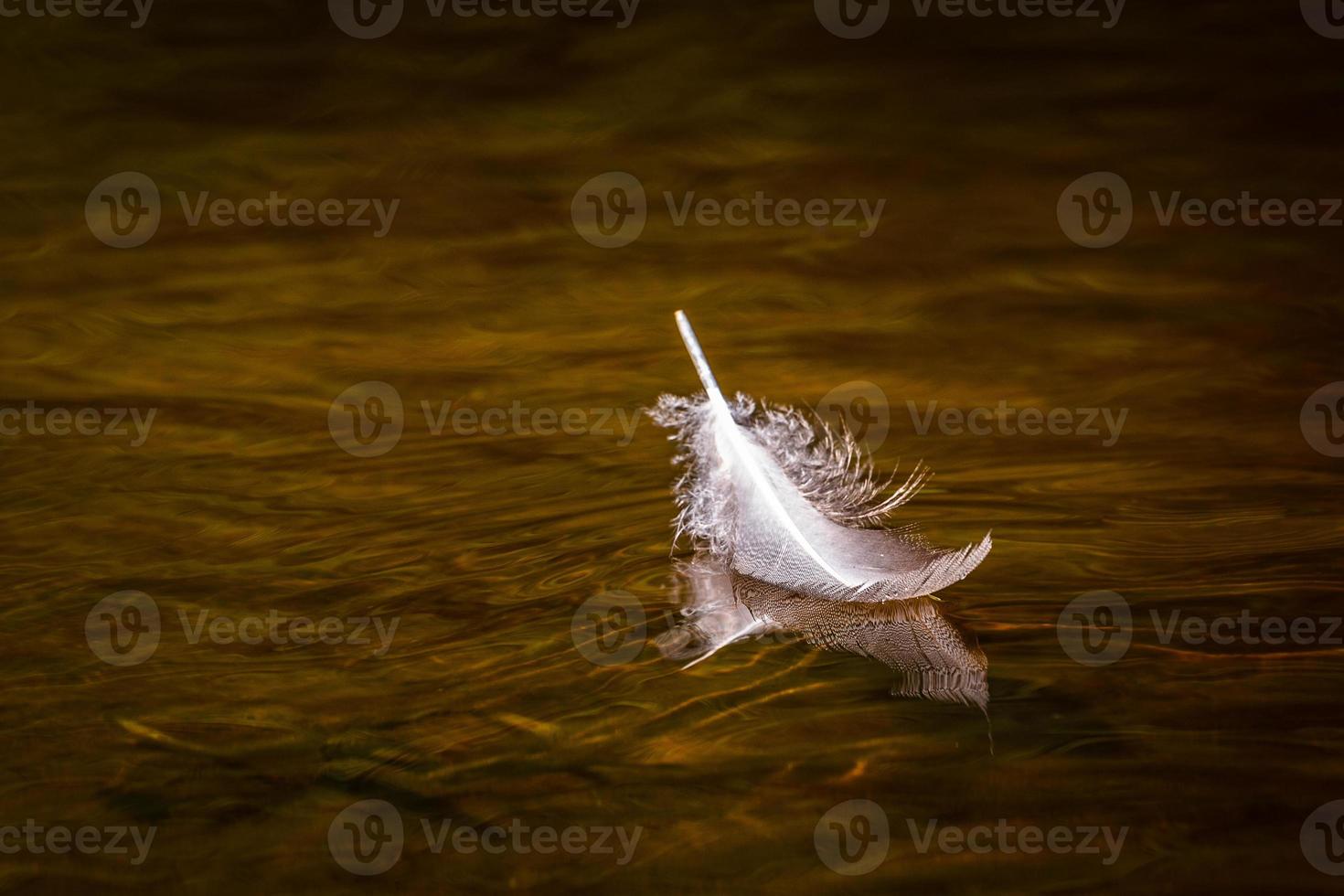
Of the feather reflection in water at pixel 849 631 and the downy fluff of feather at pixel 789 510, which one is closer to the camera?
the feather reflection in water at pixel 849 631

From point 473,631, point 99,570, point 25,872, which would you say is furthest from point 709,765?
point 99,570

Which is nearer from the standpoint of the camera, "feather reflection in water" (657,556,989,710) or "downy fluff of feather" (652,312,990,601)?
"feather reflection in water" (657,556,989,710)

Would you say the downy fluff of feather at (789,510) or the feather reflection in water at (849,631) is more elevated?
the downy fluff of feather at (789,510)

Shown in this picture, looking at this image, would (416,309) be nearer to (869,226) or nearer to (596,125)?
(596,125)

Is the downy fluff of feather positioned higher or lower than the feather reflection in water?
higher
